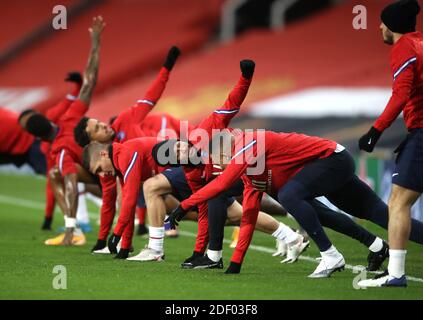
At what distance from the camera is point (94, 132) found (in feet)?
38.3

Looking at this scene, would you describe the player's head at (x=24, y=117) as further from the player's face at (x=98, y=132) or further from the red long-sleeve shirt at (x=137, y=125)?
the player's face at (x=98, y=132)

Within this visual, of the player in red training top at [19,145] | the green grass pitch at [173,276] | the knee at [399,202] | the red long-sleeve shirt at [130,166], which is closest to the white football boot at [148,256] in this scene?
the green grass pitch at [173,276]

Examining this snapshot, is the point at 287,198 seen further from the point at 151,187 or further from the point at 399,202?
the point at 151,187

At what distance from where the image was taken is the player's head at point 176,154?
10141mm

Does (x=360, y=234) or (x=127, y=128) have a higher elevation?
(x=127, y=128)

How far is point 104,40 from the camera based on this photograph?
3259 cm

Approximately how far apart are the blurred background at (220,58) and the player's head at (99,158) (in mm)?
9628

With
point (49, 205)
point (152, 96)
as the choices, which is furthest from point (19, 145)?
point (152, 96)

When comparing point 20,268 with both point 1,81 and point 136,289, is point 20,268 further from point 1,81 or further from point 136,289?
point 1,81

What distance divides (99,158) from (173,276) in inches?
89.2

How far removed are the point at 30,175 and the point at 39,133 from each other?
12.6 meters

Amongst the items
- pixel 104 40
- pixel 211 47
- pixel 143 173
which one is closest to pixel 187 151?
pixel 143 173

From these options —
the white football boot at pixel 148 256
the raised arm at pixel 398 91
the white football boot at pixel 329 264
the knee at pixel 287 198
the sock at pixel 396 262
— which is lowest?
the white football boot at pixel 148 256
